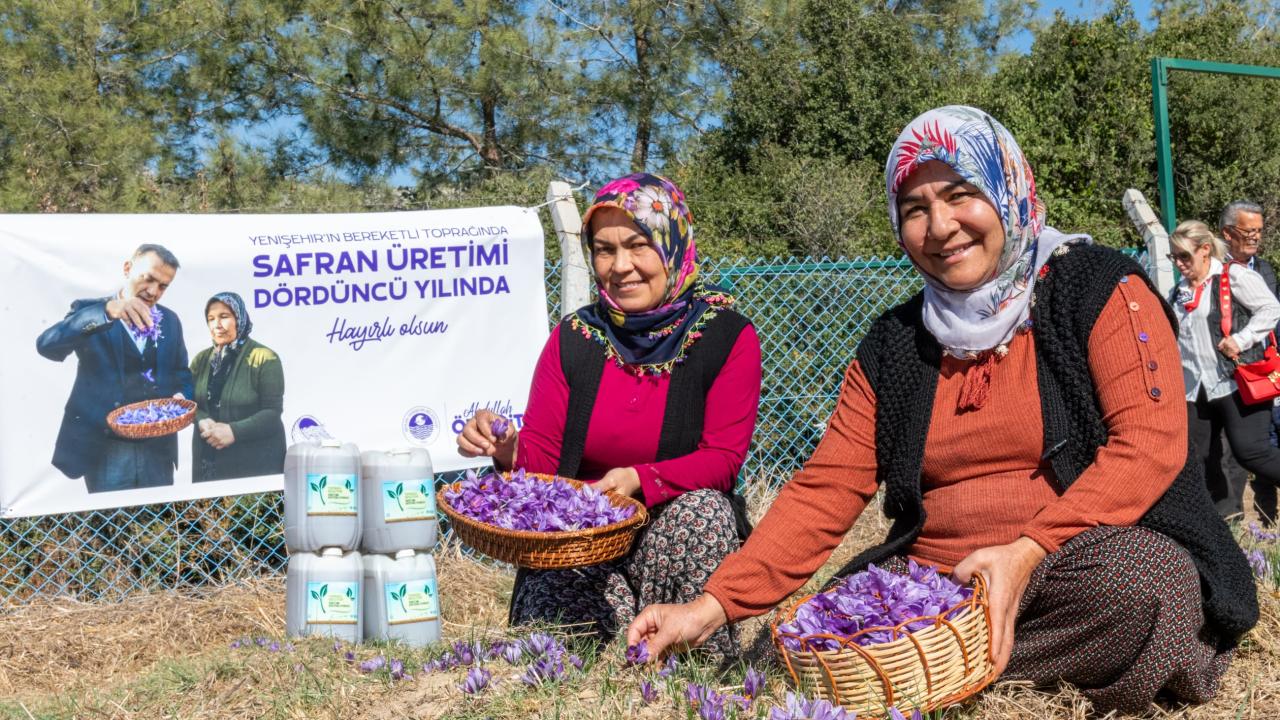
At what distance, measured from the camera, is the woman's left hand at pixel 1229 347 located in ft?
19.0

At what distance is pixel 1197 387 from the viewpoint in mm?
5996

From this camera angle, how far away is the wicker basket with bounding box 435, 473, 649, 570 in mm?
2707

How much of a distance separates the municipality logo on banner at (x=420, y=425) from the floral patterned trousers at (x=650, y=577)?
5.50ft

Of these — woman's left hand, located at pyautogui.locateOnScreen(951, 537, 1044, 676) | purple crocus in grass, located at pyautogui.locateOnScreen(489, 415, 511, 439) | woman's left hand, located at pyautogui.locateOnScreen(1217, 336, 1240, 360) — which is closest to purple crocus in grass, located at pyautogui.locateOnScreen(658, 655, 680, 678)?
woman's left hand, located at pyautogui.locateOnScreen(951, 537, 1044, 676)

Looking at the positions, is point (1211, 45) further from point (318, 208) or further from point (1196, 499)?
point (1196, 499)

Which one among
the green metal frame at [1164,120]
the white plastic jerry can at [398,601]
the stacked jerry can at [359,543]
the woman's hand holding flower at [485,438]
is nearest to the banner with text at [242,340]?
the stacked jerry can at [359,543]

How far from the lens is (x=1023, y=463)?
2.55 m

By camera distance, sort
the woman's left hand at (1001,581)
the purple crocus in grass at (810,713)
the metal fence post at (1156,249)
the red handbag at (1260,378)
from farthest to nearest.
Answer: the metal fence post at (1156,249) < the red handbag at (1260,378) < the woman's left hand at (1001,581) < the purple crocus in grass at (810,713)

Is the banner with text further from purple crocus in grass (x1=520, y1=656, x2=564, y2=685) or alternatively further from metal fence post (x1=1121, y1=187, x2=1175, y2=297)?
metal fence post (x1=1121, y1=187, x2=1175, y2=297)

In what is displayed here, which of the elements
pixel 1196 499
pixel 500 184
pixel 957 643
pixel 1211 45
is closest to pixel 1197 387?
pixel 1196 499

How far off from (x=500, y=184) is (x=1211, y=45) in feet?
33.8

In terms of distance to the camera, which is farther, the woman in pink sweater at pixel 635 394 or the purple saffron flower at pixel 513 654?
the woman in pink sweater at pixel 635 394

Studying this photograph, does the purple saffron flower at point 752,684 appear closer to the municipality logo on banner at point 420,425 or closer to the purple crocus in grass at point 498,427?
the purple crocus in grass at point 498,427

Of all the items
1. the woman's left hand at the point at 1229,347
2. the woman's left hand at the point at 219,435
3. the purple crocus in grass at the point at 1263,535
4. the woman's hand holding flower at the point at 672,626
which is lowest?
the purple crocus in grass at the point at 1263,535
